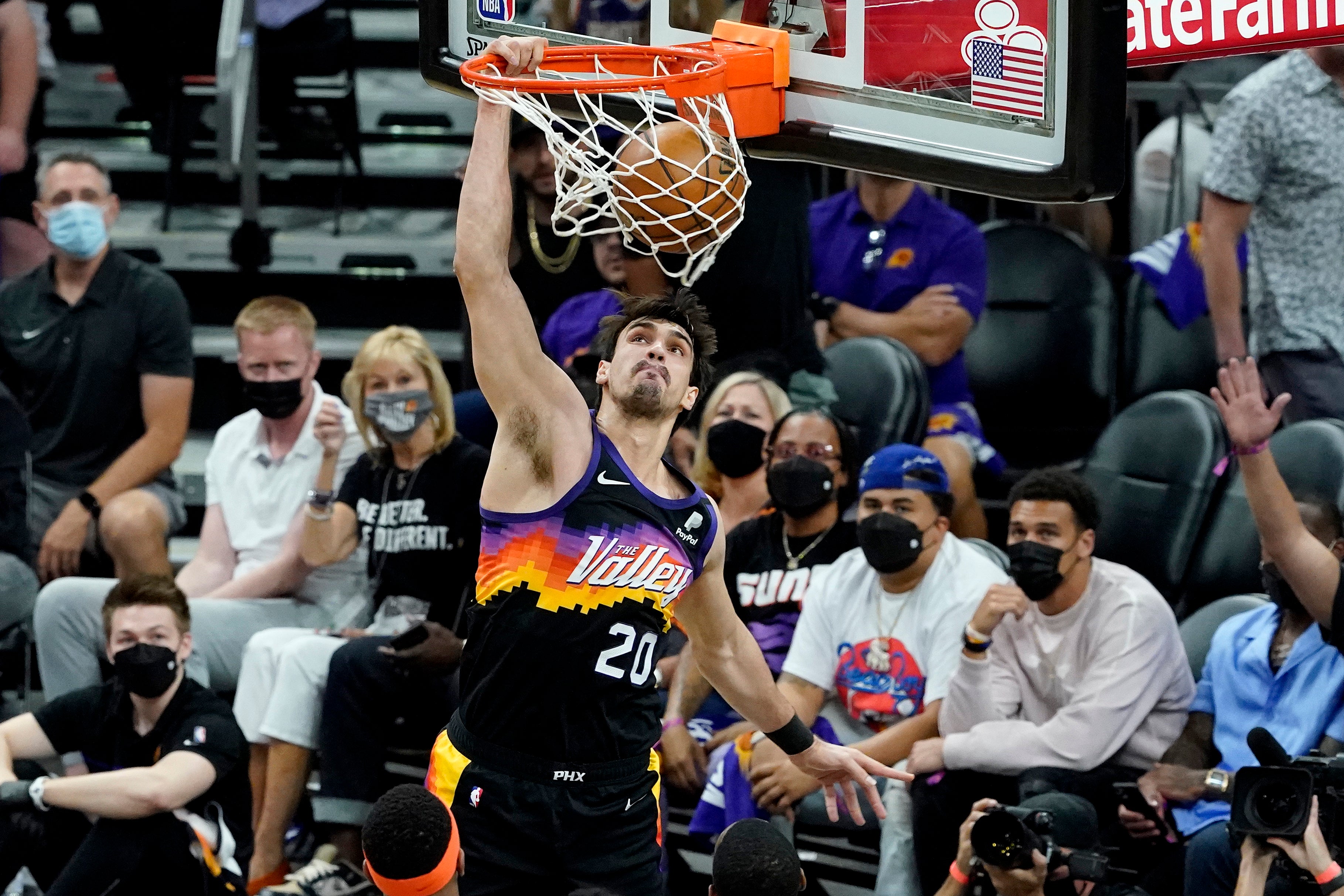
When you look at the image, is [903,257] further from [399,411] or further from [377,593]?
[377,593]

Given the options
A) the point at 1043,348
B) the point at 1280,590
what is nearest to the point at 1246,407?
the point at 1280,590

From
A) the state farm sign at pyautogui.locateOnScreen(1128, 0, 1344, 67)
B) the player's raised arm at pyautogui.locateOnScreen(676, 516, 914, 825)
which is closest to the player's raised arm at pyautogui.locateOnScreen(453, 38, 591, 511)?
the player's raised arm at pyautogui.locateOnScreen(676, 516, 914, 825)

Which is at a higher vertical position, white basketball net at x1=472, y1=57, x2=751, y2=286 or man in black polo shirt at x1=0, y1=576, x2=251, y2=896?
white basketball net at x1=472, y1=57, x2=751, y2=286

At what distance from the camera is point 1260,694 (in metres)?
5.46

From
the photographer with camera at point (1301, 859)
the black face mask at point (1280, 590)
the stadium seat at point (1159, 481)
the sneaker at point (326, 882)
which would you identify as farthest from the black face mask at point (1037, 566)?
the sneaker at point (326, 882)

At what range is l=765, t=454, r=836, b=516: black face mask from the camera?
6.30 meters

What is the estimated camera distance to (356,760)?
6.41m

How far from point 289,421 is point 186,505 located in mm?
1261

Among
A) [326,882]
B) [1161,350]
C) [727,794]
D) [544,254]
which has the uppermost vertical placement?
[544,254]

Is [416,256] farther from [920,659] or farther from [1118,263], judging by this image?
[920,659]

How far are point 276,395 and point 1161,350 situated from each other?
3.72m

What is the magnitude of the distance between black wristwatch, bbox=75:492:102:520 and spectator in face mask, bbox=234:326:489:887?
99 cm

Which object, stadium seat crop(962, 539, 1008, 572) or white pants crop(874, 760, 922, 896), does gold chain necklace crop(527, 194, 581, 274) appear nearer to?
stadium seat crop(962, 539, 1008, 572)

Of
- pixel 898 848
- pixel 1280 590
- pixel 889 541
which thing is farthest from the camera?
pixel 889 541
